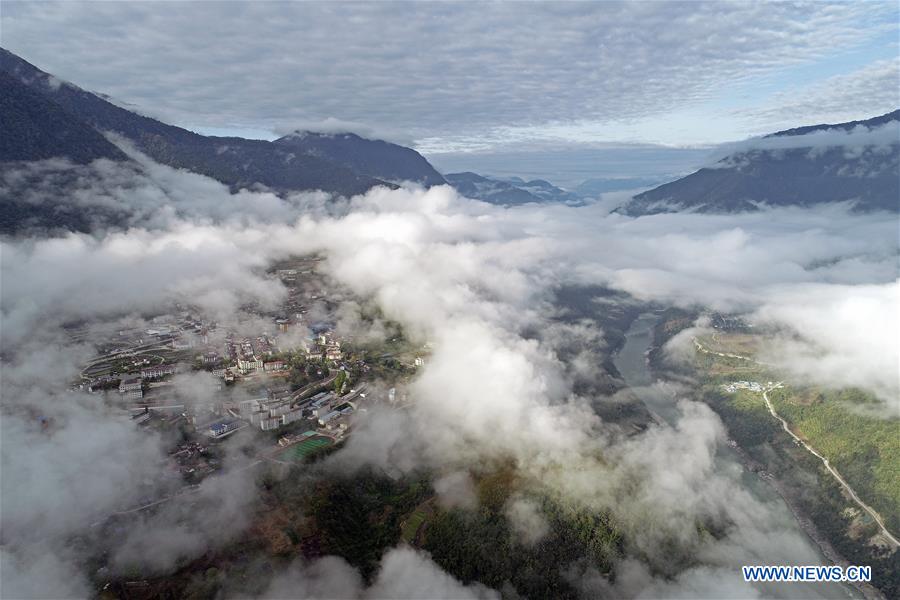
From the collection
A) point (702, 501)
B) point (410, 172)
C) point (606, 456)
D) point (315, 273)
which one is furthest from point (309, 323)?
point (410, 172)

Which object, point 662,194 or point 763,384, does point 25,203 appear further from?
point 662,194

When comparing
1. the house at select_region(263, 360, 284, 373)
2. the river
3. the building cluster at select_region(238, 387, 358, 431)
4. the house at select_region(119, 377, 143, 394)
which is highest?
the house at select_region(119, 377, 143, 394)

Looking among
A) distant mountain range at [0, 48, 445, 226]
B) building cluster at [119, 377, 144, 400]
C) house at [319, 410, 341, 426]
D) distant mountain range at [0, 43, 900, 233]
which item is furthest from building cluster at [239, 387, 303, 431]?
distant mountain range at [0, 48, 445, 226]

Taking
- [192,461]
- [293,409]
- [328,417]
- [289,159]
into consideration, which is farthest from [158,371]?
[289,159]

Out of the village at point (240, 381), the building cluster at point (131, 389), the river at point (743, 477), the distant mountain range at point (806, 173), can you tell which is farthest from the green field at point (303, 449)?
the distant mountain range at point (806, 173)

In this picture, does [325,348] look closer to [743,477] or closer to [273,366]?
[273,366]

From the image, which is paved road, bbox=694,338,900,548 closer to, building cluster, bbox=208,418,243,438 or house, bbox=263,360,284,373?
building cluster, bbox=208,418,243,438

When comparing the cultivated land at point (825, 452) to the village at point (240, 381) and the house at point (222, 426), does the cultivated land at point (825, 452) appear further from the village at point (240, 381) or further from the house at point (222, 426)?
the house at point (222, 426)
